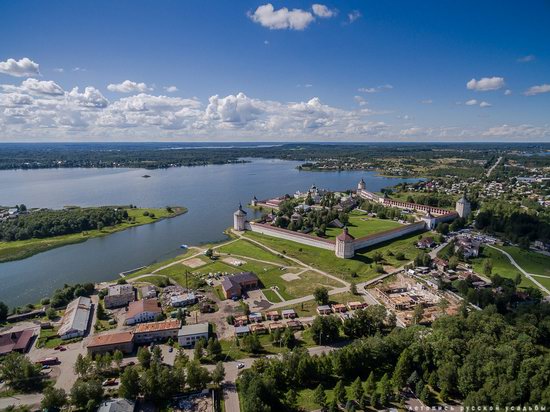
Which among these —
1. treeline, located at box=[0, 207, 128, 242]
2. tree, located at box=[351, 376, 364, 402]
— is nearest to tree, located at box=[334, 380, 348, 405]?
tree, located at box=[351, 376, 364, 402]

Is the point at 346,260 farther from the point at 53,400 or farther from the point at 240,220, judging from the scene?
the point at 53,400

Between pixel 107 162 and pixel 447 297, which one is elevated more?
pixel 107 162

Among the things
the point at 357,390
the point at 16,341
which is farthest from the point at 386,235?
the point at 16,341

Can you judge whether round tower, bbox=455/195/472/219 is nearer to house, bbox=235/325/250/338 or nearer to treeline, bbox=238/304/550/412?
treeline, bbox=238/304/550/412

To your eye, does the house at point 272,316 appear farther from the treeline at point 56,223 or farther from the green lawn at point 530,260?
the treeline at point 56,223

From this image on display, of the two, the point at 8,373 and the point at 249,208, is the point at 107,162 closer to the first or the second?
the point at 249,208

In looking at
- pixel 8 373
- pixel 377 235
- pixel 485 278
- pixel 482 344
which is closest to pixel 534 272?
pixel 485 278

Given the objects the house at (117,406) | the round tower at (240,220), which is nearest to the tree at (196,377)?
the house at (117,406)
